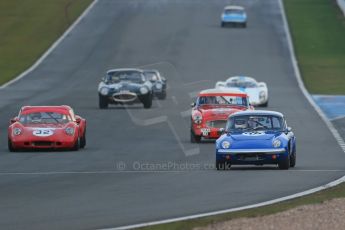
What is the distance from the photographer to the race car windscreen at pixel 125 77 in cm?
4494

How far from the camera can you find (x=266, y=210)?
1609 cm

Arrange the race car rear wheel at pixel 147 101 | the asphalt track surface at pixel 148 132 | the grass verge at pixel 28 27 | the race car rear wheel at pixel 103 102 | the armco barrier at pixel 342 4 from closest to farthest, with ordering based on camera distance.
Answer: the asphalt track surface at pixel 148 132 < the race car rear wheel at pixel 103 102 < the race car rear wheel at pixel 147 101 < the grass verge at pixel 28 27 < the armco barrier at pixel 342 4

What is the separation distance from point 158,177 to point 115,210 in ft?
16.1

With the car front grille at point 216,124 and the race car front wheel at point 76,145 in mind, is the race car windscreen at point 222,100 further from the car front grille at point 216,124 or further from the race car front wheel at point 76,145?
the race car front wheel at point 76,145

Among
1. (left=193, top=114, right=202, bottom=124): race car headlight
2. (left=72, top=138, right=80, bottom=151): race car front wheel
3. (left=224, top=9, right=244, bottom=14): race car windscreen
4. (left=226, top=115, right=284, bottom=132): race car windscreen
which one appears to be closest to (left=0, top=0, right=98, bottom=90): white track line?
(left=224, top=9, right=244, bottom=14): race car windscreen

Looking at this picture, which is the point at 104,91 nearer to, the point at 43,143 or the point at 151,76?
the point at 151,76

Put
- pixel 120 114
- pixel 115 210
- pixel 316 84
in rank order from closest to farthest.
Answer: pixel 115 210, pixel 120 114, pixel 316 84

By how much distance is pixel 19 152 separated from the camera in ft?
91.1

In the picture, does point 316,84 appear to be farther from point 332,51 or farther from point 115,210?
point 115,210

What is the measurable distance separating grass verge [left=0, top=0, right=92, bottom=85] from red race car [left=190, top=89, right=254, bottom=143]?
91.2 feet

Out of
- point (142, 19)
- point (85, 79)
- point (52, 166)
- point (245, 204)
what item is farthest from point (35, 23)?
point (245, 204)

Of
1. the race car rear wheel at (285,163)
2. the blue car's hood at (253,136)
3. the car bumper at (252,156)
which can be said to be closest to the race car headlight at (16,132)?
the blue car's hood at (253,136)

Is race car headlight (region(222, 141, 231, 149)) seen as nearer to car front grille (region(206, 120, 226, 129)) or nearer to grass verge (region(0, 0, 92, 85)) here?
car front grille (region(206, 120, 226, 129))

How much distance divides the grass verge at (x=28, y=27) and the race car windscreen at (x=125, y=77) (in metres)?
14.5
